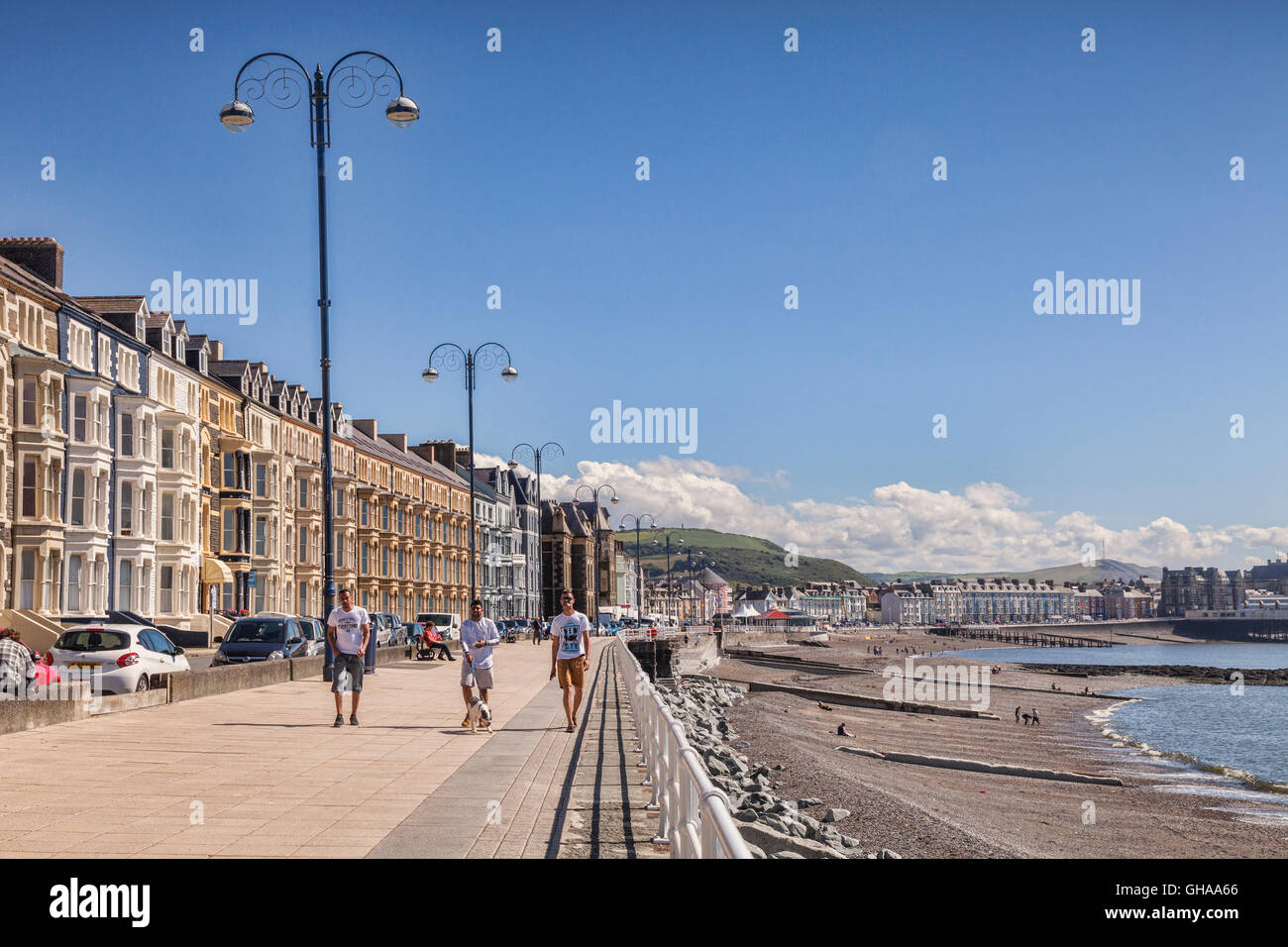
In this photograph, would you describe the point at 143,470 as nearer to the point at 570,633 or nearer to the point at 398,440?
the point at 570,633

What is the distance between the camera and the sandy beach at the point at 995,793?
67.9 ft

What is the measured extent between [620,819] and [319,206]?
18.0 metres

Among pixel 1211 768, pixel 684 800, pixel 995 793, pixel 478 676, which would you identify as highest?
pixel 684 800

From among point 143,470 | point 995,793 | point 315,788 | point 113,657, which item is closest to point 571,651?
point 315,788

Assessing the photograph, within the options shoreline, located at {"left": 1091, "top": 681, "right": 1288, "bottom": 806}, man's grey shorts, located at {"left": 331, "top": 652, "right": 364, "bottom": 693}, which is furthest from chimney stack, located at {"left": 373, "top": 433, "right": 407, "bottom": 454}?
man's grey shorts, located at {"left": 331, "top": 652, "right": 364, "bottom": 693}

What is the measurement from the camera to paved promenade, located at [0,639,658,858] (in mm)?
8062

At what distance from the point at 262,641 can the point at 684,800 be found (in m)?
24.6

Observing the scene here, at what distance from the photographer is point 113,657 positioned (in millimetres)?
19281

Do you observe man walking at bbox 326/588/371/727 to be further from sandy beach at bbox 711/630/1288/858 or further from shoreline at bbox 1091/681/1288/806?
shoreline at bbox 1091/681/1288/806

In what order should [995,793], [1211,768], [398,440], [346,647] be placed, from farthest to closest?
[398,440]
[1211,768]
[995,793]
[346,647]

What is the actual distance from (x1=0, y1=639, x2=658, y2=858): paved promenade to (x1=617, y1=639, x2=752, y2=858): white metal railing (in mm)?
329

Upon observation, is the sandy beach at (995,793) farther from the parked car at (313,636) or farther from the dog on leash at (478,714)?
the parked car at (313,636)

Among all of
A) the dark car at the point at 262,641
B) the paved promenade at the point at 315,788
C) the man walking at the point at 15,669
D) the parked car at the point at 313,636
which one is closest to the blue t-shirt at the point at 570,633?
the paved promenade at the point at 315,788
